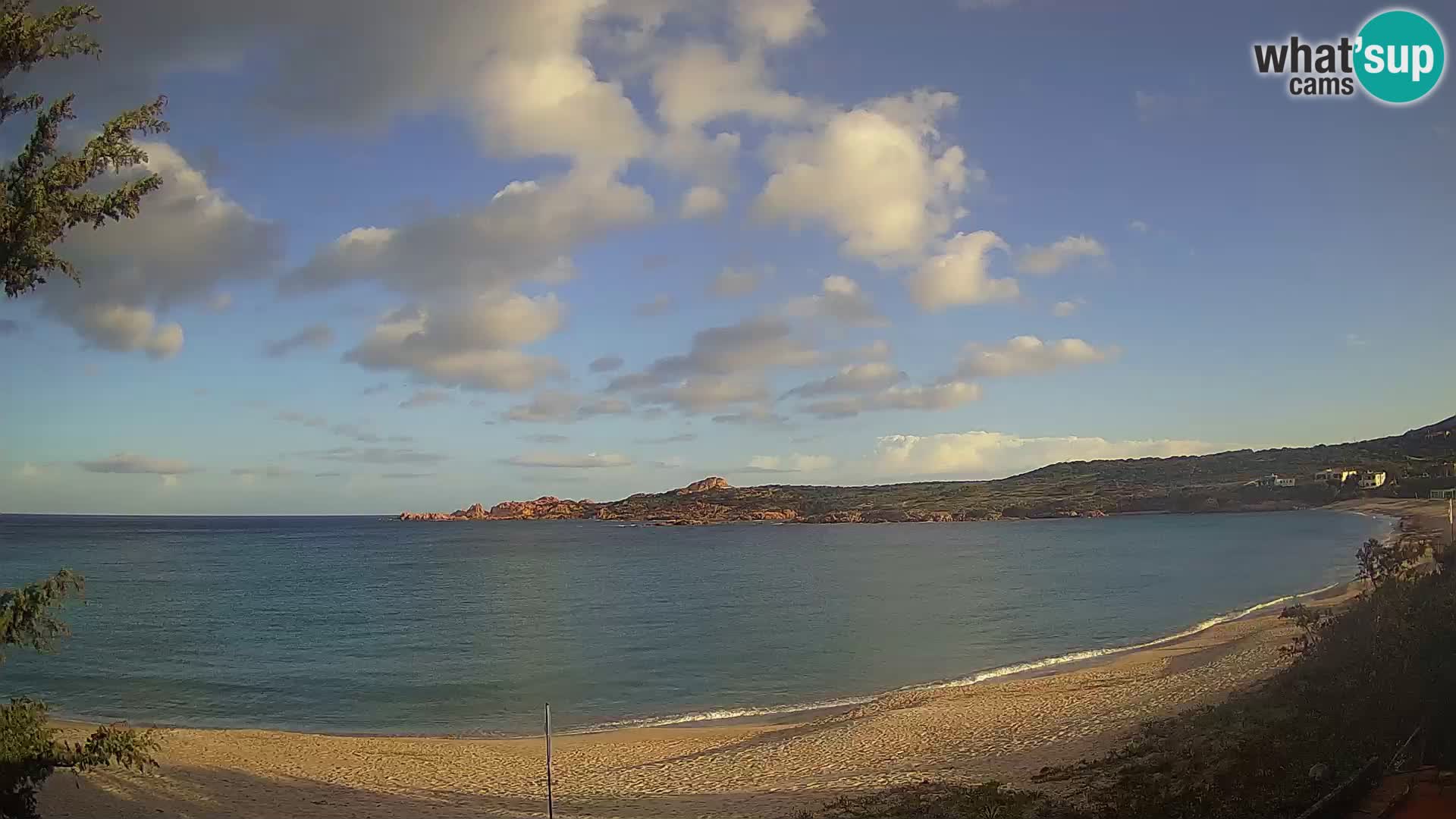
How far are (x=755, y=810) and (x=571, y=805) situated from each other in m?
3.71

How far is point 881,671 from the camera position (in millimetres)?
32062

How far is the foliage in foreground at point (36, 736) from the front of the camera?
8773 mm

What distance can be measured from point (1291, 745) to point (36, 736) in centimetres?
1571

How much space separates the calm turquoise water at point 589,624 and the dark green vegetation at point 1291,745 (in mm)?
13761

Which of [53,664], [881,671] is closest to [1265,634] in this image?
[881,671]

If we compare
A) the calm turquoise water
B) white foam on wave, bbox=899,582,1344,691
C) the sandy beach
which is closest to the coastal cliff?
the calm turquoise water

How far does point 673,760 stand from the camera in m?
20.5

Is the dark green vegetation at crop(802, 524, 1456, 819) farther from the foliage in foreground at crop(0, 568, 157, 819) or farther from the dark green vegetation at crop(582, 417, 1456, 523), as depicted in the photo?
the dark green vegetation at crop(582, 417, 1456, 523)

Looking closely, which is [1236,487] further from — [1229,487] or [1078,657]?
[1078,657]

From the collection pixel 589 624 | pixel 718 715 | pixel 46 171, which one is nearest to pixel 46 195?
pixel 46 171

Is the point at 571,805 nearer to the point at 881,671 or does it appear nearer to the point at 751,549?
the point at 881,671

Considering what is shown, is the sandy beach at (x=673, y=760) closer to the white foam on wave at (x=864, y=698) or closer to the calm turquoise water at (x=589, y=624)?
the white foam on wave at (x=864, y=698)

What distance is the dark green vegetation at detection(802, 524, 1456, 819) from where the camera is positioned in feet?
33.5

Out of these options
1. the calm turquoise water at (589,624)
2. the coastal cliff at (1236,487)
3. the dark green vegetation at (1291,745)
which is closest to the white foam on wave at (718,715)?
the calm turquoise water at (589,624)
